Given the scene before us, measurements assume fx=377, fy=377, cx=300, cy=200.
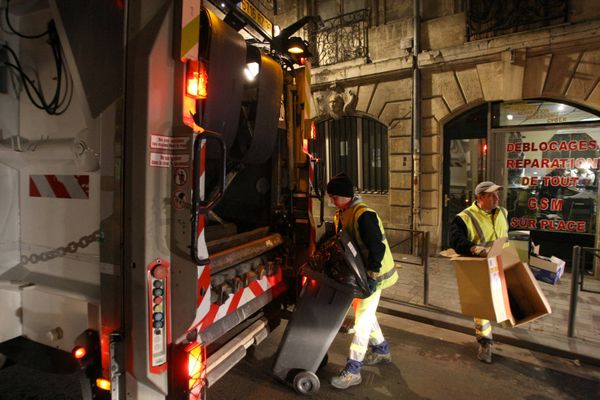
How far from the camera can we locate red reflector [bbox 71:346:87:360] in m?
1.99

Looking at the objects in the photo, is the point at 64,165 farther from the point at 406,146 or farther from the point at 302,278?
the point at 406,146

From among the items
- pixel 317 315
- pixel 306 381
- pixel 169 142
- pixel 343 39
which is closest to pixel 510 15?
pixel 343 39

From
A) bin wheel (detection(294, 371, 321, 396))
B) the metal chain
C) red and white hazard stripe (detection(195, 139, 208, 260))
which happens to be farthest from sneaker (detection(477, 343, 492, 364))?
the metal chain

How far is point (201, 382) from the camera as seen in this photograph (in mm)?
2131

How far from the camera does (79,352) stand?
200cm

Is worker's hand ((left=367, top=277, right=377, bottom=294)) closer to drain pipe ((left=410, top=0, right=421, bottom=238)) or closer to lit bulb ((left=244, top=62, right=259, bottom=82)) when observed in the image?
lit bulb ((left=244, top=62, right=259, bottom=82))

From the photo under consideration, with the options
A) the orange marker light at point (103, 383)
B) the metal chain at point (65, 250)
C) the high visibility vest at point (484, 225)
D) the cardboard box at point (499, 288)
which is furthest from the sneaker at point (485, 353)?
the metal chain at point (65, 250)

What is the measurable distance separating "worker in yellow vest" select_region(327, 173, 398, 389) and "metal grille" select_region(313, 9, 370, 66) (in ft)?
21.0

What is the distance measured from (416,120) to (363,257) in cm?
561

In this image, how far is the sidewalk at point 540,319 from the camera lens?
398 cm

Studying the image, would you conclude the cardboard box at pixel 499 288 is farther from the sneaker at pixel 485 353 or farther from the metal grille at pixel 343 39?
the metal grille at pixel 343 39

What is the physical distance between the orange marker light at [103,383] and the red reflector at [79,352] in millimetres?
167

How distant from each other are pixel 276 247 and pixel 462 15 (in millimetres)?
6743

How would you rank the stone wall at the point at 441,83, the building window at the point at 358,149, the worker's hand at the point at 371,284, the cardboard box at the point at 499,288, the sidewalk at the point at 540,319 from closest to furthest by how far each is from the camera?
1. the worker's hand at the point at 371,284
2. the cardboard box at the point at 499,288
3. the sidewalk at the point at 540,319
4. the stone wall at the point at 441,83
5. the building window at the point at 358,149
